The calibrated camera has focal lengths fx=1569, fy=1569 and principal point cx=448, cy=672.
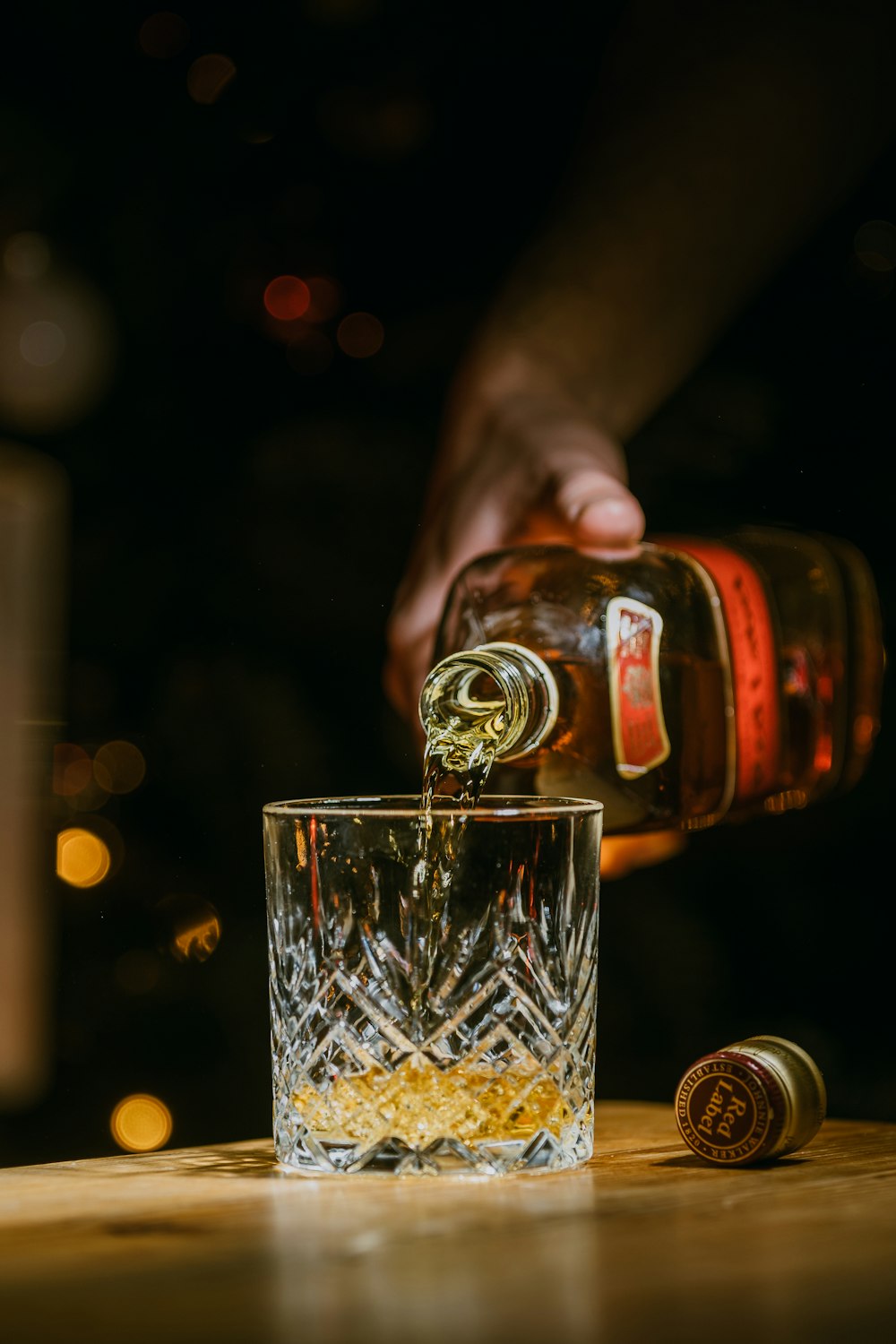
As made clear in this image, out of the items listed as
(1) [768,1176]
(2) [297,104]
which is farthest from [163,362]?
Answer: (1) [768,1176]

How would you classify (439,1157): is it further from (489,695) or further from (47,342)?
(47,342)

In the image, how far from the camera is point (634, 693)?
0.94m

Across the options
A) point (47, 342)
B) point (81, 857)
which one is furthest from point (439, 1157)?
point (47, 342)

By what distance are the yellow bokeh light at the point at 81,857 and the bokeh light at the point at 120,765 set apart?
5 centimetres

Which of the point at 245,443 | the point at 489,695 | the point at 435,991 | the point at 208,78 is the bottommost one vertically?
the point at 435,991

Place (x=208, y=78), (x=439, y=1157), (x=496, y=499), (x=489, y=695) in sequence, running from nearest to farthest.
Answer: (x=439, y=1157)
(x=489, y=695)
(x=496, y=499)
(x=208, y=78)

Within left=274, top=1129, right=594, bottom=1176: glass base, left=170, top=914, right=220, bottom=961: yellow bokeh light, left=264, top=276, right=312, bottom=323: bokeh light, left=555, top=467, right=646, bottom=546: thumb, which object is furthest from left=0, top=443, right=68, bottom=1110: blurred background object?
left=274, top=1129, right=594, bottom=1176: glass base

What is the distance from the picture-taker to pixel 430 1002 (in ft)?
2.47

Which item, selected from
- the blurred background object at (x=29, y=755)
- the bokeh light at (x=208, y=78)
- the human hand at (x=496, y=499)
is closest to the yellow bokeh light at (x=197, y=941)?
the blurred background object at (x=29, y=755)

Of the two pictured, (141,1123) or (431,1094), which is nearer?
(431,1094)

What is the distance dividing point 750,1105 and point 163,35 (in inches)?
38.4

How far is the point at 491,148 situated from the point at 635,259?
167mm

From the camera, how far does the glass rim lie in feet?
2.49

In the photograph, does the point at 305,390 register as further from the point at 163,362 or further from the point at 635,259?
the point at 635,259
